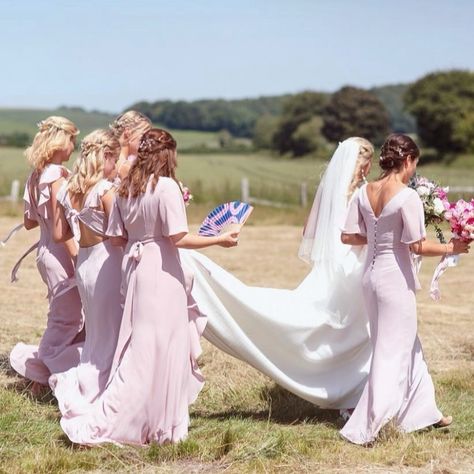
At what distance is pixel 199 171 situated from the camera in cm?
4909

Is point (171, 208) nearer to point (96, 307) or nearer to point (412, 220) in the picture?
point (96, 307)

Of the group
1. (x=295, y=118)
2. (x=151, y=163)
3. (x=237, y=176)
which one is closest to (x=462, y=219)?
(x=151, y=163)

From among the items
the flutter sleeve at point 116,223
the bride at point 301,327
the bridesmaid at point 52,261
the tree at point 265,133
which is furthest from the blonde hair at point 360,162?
the tree at point 265,133

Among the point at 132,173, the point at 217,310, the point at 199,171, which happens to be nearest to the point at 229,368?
the point at 217,310

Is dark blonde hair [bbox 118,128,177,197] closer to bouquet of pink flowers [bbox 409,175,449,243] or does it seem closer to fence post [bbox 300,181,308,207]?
bouquet of pink flowers [bbox 409,175,449,243]

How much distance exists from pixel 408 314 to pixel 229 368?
2565mm

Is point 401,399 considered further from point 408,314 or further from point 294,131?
point 294,131

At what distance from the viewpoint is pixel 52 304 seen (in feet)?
27.0

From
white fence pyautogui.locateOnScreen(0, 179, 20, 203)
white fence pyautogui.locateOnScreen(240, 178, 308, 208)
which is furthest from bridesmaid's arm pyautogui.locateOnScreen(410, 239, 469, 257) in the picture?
white fence pyautogui.locateOnScreen(240, 178, 308, 208)

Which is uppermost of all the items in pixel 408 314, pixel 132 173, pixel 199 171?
pixel 132 173

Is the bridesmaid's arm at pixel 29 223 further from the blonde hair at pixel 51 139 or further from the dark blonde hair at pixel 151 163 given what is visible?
the dark blonde hair at pixel 151 163

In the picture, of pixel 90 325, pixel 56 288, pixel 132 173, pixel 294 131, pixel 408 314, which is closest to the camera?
pixel 132 173

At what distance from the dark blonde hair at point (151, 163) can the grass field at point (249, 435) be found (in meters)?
1.61

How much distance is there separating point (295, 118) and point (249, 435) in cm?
8354
